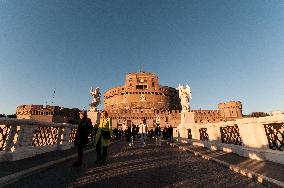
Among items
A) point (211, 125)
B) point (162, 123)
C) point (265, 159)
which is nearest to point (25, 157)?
point (265, 159)

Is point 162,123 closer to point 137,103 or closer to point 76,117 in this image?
point 137,103

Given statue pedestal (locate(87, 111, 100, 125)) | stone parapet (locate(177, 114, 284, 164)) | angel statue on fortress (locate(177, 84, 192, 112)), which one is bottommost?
stone parapet (locate(177, 114, 284, 164))

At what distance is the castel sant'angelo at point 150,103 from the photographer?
7314 cm

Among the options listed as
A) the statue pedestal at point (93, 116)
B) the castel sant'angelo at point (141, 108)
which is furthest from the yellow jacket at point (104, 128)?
the castel sant'angelo at point (141, 108)

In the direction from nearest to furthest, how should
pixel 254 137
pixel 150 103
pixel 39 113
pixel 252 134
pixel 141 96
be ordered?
pixel 254 137
pixel 252 134
pixel 39 113
pixel 150 103
pixel 141 96

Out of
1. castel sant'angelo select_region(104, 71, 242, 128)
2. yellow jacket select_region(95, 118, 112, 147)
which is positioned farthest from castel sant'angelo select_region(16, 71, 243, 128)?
yellow jacket select_region(95, 118, 112, 147)

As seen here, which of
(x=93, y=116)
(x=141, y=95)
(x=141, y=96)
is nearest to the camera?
(x=93, y=116)

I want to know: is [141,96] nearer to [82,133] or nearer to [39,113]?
[39,113]

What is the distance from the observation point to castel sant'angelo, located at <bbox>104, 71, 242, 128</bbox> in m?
73.1

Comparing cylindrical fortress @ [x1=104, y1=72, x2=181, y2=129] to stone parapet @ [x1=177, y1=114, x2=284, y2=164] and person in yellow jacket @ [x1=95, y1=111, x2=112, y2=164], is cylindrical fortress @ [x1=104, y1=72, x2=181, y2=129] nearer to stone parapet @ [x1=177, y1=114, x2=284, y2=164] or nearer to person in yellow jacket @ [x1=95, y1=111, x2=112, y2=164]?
stone parapet @ [x1=177, y1=114, x2=284, y2=164]

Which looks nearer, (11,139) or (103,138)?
(11,139)

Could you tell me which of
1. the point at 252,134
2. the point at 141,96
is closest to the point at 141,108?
the point at 141,96

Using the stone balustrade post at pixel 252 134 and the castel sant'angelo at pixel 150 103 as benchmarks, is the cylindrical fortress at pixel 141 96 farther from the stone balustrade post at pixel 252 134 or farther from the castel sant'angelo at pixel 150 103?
the stone balustrade post at pixel 252 134

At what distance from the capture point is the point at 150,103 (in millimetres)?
84500
